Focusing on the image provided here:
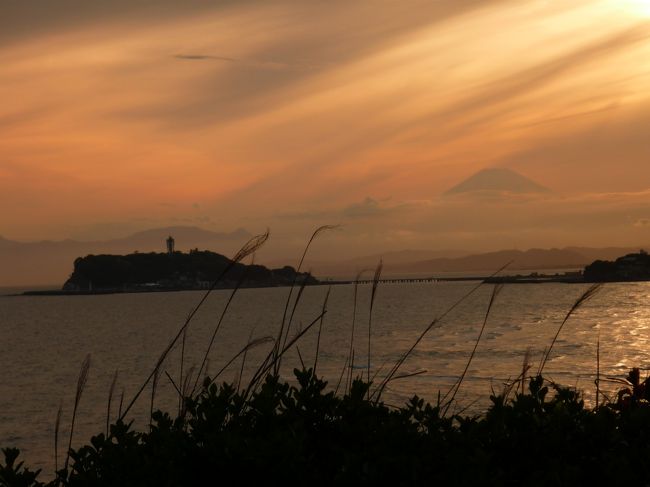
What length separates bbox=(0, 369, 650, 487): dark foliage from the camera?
133 inches

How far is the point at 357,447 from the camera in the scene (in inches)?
146

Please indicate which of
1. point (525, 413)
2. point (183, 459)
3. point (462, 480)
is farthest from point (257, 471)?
point (525, 413)

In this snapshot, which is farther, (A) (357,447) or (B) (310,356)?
(B) (310,356)

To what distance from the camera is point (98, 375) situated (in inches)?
1754

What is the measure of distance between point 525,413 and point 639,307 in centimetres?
10204

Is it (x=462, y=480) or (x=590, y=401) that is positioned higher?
(x=462, y=480)

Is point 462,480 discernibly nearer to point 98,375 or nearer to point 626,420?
point 626,420

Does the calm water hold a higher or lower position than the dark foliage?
lower

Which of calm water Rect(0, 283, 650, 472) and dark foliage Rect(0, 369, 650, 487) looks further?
calm water Rect(0, 283, 650, 472)

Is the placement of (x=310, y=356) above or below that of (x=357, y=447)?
below

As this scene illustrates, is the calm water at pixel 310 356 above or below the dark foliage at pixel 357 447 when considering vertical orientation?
below

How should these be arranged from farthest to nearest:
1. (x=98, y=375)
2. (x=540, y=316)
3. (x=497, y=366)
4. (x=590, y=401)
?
(x=540, y=316) → (x=98, y=375) → (x=497, y=366) → (x=590, y=401)

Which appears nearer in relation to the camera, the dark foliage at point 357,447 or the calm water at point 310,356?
the dark foliage at point 357,447

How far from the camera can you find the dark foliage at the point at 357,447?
3371 mm
